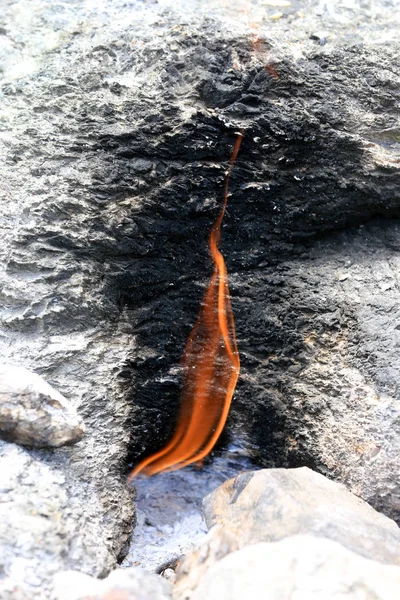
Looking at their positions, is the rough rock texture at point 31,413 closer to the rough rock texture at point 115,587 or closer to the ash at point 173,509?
the rough rock texture at point 115,587

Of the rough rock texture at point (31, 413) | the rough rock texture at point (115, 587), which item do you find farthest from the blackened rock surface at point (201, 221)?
the rough rock texture at point (115, 587)

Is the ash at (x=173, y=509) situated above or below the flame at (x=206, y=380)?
below

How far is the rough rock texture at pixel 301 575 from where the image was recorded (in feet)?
3.94

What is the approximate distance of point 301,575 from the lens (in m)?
1.23

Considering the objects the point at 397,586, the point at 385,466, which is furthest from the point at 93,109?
the point at 397,586

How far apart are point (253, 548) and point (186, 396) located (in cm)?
103

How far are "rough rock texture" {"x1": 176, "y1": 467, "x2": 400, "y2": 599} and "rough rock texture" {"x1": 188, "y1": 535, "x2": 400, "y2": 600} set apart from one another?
100 millimetres

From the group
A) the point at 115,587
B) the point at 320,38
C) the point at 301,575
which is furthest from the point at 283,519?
the point at 320,38

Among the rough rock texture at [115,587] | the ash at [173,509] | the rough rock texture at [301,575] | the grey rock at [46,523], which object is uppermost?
the rough rock texture at [301,575]

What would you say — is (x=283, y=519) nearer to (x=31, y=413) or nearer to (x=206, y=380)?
(x=31, y=413)

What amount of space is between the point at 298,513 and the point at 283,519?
0.04 meters

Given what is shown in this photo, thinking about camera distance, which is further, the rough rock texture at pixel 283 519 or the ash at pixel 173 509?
the ash at pixel 173 509

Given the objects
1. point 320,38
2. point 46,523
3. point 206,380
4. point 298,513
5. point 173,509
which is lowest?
point 173,509

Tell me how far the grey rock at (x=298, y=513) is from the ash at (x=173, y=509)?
1.29 ft
